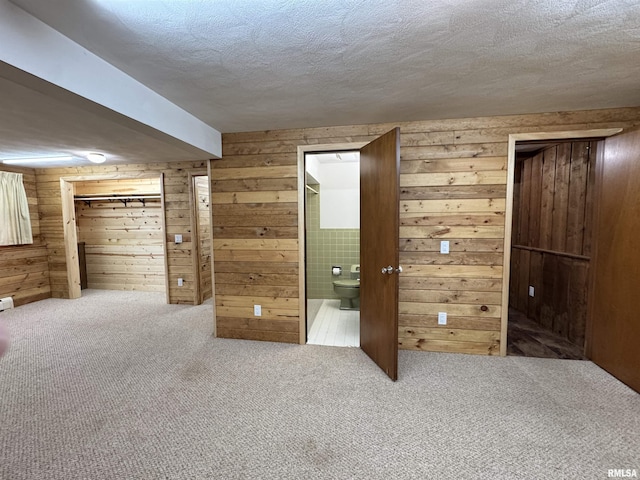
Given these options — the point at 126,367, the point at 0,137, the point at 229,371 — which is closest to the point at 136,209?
the point at 0,137

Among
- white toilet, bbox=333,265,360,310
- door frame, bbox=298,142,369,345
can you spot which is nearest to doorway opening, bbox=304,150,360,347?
white toilet, bbox=333,265,360,310

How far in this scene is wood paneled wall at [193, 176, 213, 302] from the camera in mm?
4285

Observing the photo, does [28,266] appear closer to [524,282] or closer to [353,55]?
[353,55]

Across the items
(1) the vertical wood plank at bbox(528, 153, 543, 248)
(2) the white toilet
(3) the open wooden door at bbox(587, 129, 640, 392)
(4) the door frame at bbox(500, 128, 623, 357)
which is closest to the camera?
(3) the open wooden door at bbox(587, 129, 640, 392)

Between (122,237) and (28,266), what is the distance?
133 centimetres

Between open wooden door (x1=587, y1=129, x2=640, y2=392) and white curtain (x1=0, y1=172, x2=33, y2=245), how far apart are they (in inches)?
287

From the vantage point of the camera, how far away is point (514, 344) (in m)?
2.90

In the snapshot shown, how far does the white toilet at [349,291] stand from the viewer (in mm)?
3922

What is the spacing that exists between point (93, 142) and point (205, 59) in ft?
7.13

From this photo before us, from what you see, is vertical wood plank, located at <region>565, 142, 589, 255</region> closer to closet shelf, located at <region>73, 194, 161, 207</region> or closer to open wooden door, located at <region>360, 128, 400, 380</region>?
open wooden door, located at <region>360, 128, 400, 380</region>

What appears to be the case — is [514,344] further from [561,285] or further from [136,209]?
[136,209]

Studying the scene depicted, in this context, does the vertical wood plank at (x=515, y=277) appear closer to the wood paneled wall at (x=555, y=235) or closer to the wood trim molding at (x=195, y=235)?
the wood paneled wall at (x=555, y=235)

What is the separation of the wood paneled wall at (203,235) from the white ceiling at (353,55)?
6.36 ft

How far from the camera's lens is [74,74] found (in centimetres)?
137
